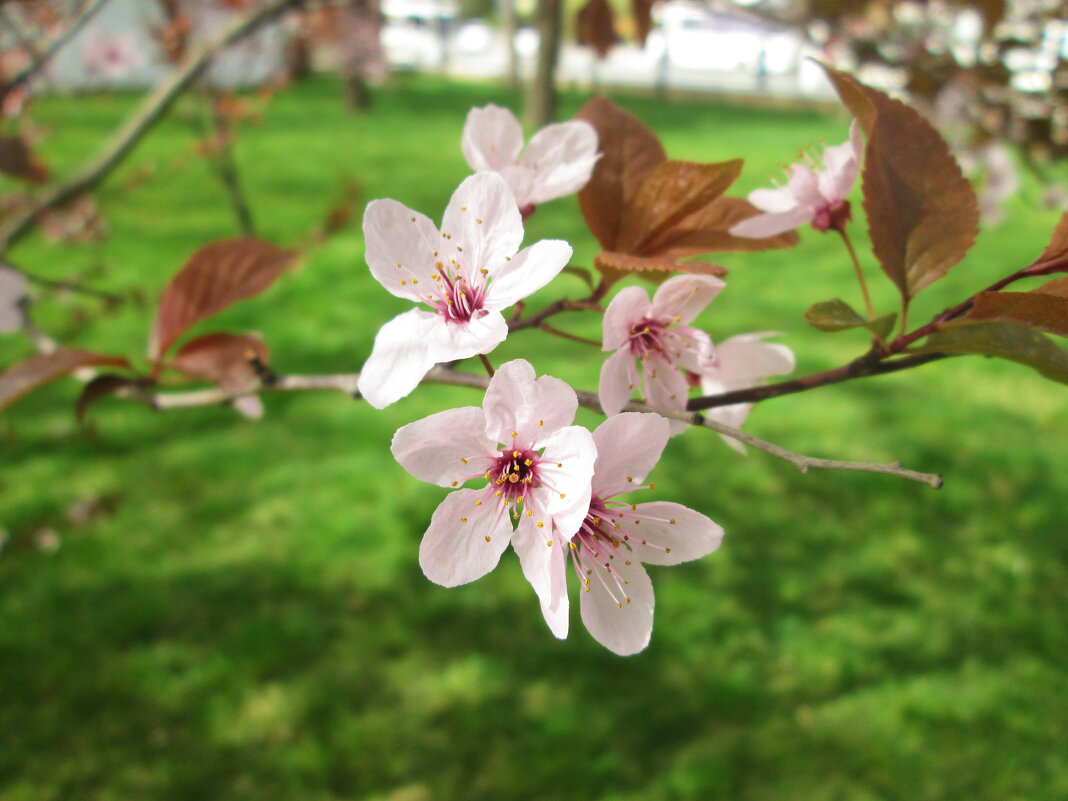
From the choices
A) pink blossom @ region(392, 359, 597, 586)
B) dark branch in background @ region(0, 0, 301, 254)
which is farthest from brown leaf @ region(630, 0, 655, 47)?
pink blossom @ region(392, 359, 597, 586)

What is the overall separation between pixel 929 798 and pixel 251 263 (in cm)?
190

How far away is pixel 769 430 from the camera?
10.7 feet

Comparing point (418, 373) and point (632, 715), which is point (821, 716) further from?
point (418, 373)

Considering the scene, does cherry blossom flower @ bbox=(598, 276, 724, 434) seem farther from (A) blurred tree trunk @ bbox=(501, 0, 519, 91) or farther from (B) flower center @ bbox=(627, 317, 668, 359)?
(A) blurred tree trunk @ bbox=(501, 0, 519, 91)

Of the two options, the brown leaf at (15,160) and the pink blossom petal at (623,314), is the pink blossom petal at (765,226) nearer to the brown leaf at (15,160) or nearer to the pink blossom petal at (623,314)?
the pink blossom petal at (623,314)

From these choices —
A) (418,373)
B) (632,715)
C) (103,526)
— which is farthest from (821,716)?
(103,526)

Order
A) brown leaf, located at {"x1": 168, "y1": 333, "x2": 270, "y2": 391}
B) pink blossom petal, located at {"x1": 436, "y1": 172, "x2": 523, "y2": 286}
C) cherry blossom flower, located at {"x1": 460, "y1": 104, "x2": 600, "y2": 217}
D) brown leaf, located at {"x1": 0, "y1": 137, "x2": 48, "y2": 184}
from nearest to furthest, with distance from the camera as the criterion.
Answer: pink blossom petal, located at {"x1": 436, "y1": 172, "x2": 523, "y2": 286} < cherry blossom flower, located at {"x1": 460, "y1": 104, "x2": 600, "y2": 217} < brown leaf, located at {"x1": 168, "y1": 333, "x2": 270, "y2": 391} < brown leaf, located at {"x1": 0, "y1": 137, "x2": 48, "y2": 184}

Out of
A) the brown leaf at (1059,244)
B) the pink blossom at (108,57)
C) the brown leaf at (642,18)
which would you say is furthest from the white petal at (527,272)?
the pink blossom at (108,57)

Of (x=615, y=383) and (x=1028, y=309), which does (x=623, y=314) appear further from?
(x=1028, y=309)

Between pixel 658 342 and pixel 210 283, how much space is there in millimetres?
582

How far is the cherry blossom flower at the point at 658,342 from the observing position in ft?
2.12

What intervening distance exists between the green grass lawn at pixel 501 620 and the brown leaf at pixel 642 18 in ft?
3.63

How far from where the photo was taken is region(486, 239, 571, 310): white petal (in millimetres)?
583

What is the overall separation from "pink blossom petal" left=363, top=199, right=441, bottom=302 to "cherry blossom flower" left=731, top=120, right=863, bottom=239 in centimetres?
27
